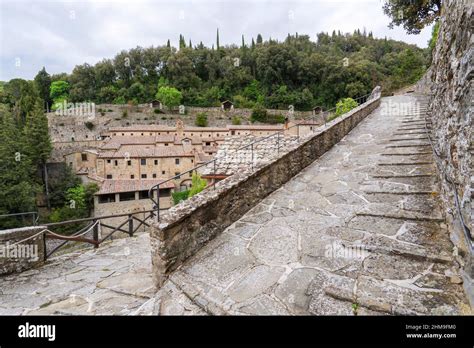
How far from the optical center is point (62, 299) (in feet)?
10.9

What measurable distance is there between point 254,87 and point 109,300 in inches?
2435

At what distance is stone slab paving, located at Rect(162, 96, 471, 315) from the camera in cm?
201

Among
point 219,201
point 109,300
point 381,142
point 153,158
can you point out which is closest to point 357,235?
point 219,201

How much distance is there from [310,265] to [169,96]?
185ft

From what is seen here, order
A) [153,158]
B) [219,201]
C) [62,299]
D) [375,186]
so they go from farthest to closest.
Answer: [153,158]
[375,186]
[219,201]
[62,299]

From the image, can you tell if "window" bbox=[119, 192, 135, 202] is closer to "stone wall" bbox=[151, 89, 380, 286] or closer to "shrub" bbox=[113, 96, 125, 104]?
"stone wall" bbox=[151, 89, 380, 286]

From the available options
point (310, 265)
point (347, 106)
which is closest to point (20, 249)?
point (310, 265)

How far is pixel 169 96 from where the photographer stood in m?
53.2

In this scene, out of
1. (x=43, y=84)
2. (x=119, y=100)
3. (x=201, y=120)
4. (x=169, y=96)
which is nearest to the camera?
(x=201, y=120)

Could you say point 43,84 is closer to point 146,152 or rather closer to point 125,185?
point 146,152

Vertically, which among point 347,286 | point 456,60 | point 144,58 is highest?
point 144,58

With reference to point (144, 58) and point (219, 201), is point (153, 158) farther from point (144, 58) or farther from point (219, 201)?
point (144, 58)

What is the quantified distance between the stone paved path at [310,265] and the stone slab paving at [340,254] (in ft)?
0.04
